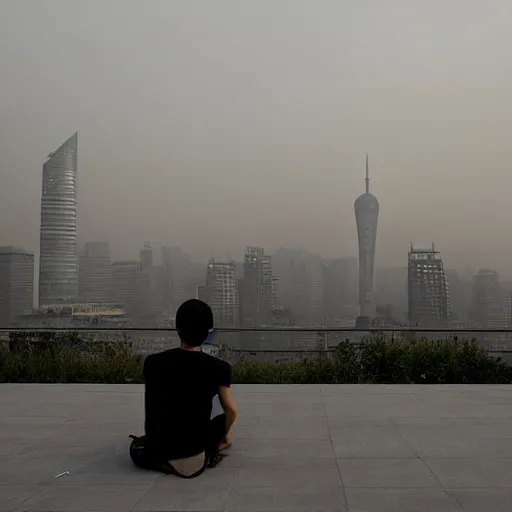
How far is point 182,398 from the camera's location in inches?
173

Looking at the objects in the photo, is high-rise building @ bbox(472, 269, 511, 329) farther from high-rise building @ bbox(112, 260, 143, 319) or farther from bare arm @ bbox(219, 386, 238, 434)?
bare arm @ bbox(219, 386, 238, 434)

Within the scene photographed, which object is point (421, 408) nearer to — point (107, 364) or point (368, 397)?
point (368, 397)

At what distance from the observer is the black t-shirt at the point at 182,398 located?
14.4ft

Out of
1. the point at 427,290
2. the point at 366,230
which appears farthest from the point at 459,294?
the point at 366,230

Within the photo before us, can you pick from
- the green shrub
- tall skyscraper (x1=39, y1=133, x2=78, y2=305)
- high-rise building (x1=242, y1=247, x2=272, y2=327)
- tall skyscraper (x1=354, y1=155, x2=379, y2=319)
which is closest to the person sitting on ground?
the green shrub

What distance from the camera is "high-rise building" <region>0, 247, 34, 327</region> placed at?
1409 centimetres

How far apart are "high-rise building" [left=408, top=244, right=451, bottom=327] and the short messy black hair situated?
306 inches

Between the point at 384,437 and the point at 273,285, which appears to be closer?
the point at 384,437

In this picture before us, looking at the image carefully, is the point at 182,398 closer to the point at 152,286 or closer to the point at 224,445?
the point at 224,445

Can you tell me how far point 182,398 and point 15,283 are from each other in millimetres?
12169

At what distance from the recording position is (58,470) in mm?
4750

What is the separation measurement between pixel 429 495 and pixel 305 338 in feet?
22.7

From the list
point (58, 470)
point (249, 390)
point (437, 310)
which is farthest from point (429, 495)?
point (437, 310)

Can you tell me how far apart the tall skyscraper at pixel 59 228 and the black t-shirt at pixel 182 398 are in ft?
35.7
